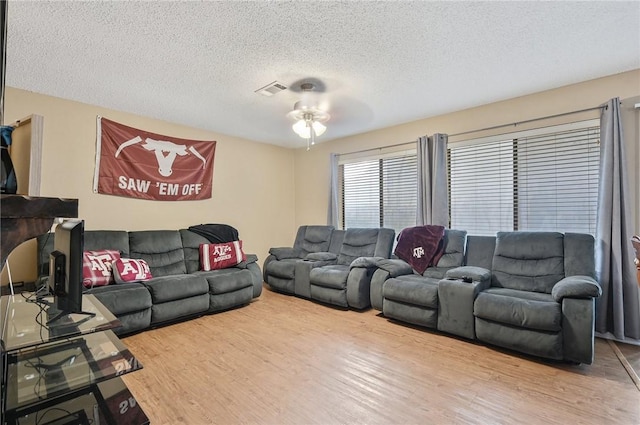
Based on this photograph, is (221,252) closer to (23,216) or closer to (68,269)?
(68,269)

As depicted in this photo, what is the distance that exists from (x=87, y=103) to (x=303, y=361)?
3.74 meters

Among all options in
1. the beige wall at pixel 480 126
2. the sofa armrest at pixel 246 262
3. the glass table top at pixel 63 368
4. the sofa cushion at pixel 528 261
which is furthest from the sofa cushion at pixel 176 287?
the sofa cushion at pixel 528 261

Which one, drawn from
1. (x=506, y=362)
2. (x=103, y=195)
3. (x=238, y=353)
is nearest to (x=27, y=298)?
(x=238, y=353)

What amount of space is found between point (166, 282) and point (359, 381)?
229 cm

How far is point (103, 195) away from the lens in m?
Answer: 3.79

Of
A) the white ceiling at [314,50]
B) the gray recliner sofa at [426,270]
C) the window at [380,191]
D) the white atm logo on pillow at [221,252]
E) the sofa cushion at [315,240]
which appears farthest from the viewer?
the sofa cushion at [315,240]

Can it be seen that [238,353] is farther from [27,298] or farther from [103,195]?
[103,195]

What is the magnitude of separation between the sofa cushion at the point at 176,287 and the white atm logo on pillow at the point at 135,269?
158 mm

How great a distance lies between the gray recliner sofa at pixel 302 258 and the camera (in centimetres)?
443

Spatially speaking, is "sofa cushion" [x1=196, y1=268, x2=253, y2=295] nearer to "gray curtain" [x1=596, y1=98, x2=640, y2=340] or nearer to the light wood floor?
the light wood floor

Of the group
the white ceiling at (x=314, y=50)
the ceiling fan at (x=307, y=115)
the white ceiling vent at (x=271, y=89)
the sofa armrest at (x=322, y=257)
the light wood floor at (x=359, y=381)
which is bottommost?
the light wood floor at (x=359, y=381)

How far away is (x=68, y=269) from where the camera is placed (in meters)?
1.67

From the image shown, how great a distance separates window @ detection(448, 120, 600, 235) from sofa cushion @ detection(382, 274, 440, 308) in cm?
117

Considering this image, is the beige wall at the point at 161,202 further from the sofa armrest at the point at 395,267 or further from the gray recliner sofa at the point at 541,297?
the gray recliner sofa at the point at 541,297
